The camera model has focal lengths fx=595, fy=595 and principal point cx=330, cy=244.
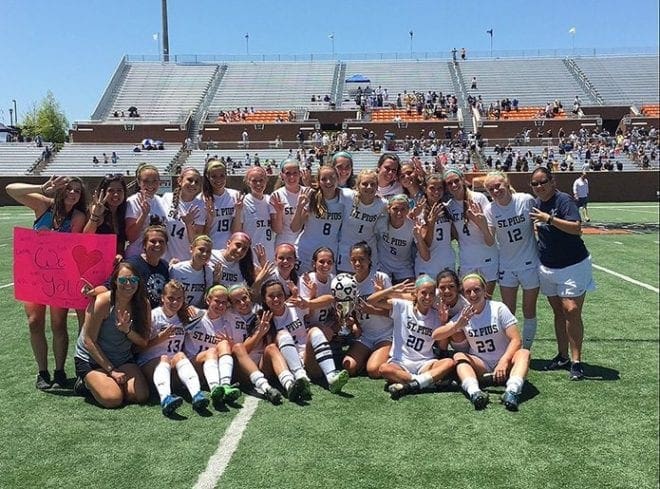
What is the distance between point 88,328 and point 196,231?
1.37 m

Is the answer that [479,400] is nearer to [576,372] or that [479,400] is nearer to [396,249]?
[576,372]

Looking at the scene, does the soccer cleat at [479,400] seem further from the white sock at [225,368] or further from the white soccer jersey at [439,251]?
the white sock at [225,368]

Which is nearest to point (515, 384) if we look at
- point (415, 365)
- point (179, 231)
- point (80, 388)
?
point (415, 365)

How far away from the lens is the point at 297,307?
5309 millimetres

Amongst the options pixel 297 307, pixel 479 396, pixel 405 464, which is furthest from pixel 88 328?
pixel 479 396

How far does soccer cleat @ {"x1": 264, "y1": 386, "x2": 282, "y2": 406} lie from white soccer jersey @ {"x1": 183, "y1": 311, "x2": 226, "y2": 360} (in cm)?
67

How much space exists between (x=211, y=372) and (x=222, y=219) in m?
1.57

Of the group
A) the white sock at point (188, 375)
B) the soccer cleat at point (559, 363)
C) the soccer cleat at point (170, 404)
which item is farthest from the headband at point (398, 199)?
the soccer cleat at point (170, 404)

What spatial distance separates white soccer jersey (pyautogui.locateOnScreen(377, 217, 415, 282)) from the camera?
219 inches

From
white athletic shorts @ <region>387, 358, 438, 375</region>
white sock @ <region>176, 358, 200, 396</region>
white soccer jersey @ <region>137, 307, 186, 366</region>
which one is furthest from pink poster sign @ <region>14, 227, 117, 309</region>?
white athletic shorts @ <region>387, 358, 438, 375</region>

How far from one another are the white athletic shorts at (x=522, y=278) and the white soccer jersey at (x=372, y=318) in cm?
106

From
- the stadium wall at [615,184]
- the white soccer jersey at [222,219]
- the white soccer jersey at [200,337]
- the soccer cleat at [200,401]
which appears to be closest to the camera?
the soccer cleat at [200,401]

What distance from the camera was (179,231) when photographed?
559 cm

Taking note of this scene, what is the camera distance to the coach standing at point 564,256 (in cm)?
508
